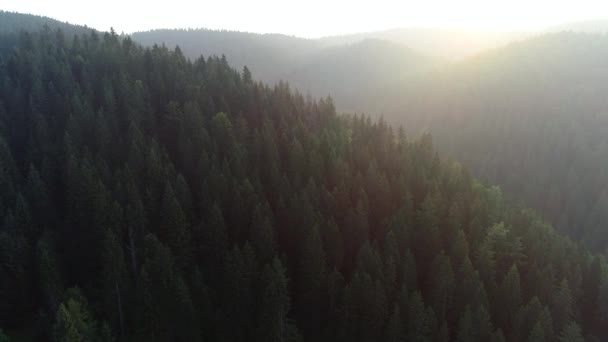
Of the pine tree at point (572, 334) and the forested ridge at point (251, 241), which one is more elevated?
the forested ridge at point (251, 241)

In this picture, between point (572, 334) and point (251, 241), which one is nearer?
point (572, 334)

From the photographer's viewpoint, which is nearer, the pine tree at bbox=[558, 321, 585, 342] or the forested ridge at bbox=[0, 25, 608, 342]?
the forested ridge at bbox=[0, 25, 608, 342]

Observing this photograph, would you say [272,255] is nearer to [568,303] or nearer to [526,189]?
[568,303]

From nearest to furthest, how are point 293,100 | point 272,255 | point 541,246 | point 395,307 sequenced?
point 395,307
point 272,255
point 541,246
point 293,100

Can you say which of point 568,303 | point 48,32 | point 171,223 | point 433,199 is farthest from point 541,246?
point 48,32

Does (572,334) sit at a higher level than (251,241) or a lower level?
lower

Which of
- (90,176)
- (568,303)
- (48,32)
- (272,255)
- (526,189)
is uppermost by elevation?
(48,32)

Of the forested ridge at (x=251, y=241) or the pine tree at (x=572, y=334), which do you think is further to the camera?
the pine tree at (x=572, y=334)

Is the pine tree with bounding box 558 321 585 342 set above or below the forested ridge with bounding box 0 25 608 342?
below
